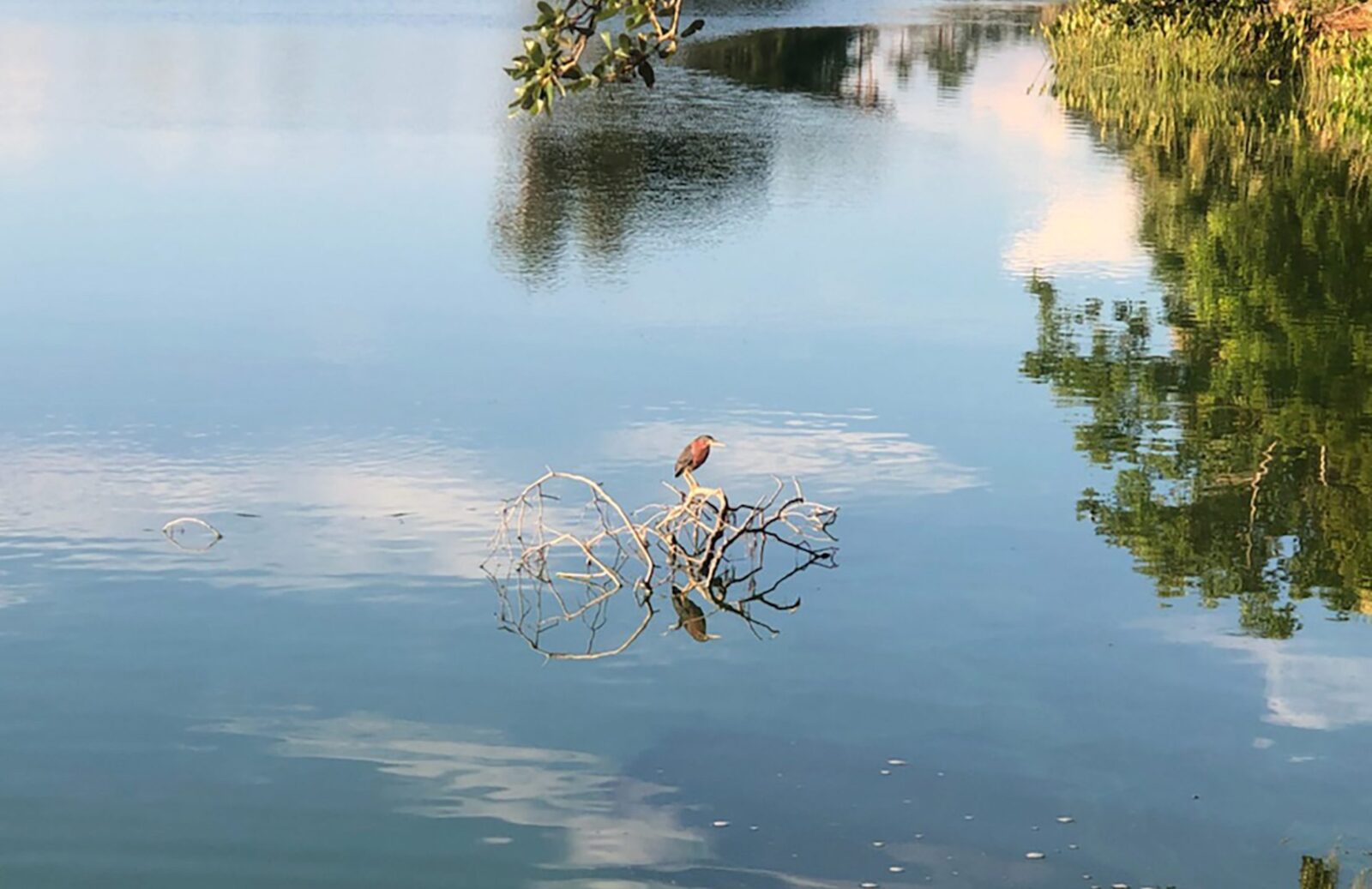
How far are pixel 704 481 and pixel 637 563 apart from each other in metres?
2.03

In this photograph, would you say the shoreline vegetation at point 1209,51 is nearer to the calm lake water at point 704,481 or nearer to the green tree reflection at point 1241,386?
the calm lake water at point 704,481

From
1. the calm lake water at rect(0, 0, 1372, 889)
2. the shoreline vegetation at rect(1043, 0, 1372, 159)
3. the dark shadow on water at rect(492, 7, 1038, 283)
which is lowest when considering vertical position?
the calm lake water at rect(0, 0, 1372, 889)

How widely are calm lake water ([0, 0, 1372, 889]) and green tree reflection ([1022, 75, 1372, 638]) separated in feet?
0.21

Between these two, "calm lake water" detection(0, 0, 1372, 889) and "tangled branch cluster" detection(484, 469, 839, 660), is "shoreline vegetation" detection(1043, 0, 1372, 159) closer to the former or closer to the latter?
"calm lake water" detection(0, 0, 1372, 889)

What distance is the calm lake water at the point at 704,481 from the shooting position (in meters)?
9.84

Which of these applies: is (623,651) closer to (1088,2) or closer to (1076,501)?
(1076,501)

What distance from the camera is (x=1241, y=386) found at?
18.6 metres

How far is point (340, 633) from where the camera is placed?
12.2 meters

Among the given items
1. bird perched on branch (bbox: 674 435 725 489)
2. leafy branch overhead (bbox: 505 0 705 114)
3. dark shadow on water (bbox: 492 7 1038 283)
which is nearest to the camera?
leafy branch overhead (bbox: 505 0 705 114)

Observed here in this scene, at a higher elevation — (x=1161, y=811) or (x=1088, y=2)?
(x=1088, y=2)

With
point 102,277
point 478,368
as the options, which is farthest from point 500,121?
point 478,368

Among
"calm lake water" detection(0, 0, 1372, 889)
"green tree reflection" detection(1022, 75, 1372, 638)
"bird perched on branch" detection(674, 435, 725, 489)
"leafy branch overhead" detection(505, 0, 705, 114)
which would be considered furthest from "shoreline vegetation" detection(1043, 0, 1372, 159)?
"leafy branch overhead" detection(505, 0, 705, 114)

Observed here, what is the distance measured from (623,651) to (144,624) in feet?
8.99

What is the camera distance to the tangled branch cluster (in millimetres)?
12430
